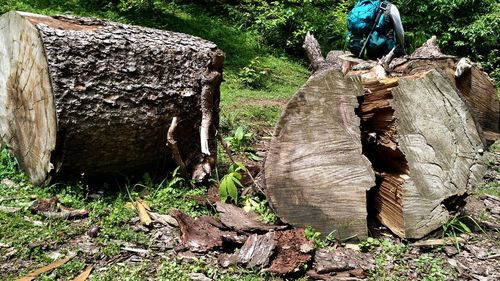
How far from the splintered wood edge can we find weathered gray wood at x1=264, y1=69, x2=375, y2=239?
5.50ft

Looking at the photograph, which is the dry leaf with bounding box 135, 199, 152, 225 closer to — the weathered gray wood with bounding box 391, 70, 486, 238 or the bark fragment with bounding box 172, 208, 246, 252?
the bark fragment with bounding box 172, 208, 246, 252

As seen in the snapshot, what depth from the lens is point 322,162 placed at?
10.6 ft

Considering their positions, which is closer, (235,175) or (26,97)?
(26,97)

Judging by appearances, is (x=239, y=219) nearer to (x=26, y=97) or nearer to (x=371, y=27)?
(x=26, y=97)

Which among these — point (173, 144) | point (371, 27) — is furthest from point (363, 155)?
point (371, 27)

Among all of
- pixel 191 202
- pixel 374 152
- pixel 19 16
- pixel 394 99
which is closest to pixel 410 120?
pixel 394 99

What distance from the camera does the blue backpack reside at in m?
4.80

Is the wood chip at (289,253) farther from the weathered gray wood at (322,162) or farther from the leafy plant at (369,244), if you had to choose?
the leafy plant at (369,244)

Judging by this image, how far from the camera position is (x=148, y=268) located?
2811mm

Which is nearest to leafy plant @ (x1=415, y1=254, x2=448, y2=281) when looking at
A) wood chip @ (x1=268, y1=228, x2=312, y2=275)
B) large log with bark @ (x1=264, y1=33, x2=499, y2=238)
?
large log with bark @ (x1=264, y1=33, x2=499, y2=238)

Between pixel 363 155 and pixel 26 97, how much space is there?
2622mm

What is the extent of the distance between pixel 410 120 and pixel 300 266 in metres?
1.30

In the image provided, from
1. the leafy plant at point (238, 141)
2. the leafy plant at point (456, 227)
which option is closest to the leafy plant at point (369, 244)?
the leafy plant at point (456, 227)

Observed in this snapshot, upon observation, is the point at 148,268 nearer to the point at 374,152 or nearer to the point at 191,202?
the point at 191,202
